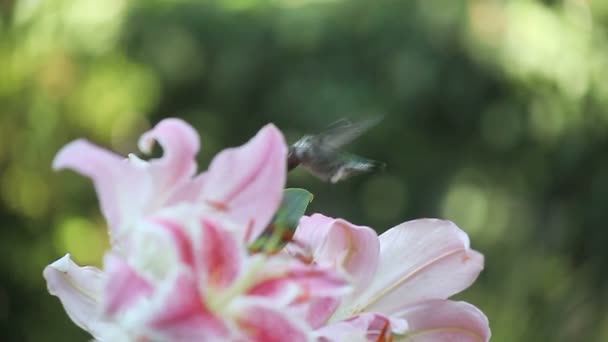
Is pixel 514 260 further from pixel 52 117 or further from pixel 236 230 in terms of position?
pixel 236 230

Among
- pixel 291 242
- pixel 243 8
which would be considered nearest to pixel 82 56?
pixel 243 8

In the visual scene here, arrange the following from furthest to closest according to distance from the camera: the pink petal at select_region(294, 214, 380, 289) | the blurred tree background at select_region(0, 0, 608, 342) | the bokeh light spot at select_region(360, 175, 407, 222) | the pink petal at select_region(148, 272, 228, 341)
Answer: the bokeh light spot at select_region(360, 175, 407, 222), the blurred tree background at select_region(0, 0, 608, 342), the pink petal at select_region(294, 214, 380, 289), the pink petal at select_region(148, 272, 228, 341)

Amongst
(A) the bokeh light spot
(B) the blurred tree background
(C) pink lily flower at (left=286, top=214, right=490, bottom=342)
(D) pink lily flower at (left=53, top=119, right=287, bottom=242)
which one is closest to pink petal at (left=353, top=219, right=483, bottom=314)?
(C) pink lily flower at (left=286, top=214, right=490, bottom=342)

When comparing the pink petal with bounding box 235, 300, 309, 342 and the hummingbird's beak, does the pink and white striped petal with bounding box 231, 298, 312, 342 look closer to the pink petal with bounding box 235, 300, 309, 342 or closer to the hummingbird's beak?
the pink petal with bounding box 235, 300, 309, 342

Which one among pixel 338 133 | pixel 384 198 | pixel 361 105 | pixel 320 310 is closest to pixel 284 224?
pixel 320 310

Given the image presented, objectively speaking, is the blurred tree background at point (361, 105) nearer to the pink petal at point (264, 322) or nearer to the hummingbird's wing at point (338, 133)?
the hummingbird's wing at point (338, 133)

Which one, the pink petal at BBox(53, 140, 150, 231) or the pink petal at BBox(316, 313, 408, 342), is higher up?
the pink petal at BBox(53, 140, 150, 231)
